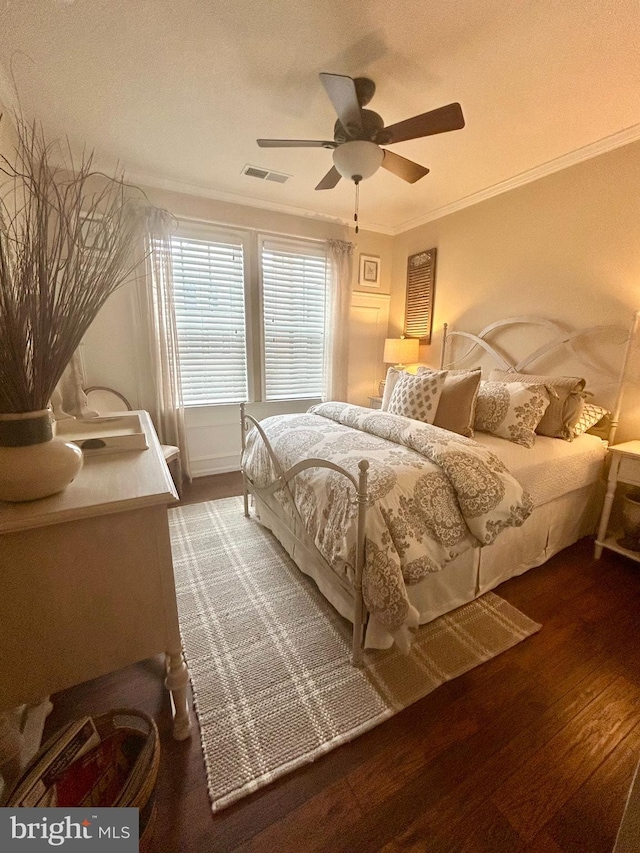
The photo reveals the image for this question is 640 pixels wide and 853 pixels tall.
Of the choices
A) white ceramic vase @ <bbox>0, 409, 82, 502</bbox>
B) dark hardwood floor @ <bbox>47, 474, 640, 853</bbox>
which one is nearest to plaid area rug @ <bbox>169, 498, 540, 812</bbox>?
dark hardwood floor @ <bbox>47, 474, 640, 853</bbox>

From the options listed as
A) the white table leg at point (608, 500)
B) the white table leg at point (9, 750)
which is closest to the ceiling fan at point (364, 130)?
the white table leg at point (608, 500)

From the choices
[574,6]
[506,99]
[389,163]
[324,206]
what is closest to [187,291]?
[324,206]

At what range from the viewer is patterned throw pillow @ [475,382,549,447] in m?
2.12

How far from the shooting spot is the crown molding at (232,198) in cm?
283

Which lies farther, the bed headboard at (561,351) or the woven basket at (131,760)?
the bed headboard at (561,351)

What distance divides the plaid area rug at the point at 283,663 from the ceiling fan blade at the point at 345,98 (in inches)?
97.0

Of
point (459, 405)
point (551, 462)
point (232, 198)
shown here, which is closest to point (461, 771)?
point (551, 462)

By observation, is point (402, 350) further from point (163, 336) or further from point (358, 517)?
point (358, 517)

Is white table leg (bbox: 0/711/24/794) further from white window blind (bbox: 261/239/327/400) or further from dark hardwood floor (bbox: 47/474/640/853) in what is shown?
white window blind (bbox: 261/239/327/400)

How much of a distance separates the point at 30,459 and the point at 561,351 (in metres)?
3.17

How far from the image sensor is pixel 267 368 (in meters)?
3.68

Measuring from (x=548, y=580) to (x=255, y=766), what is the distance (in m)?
1.81

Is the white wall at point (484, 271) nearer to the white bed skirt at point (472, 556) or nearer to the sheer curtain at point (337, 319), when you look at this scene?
the sheer curtain at point (337, 319)

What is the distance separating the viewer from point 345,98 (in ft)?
5.29
